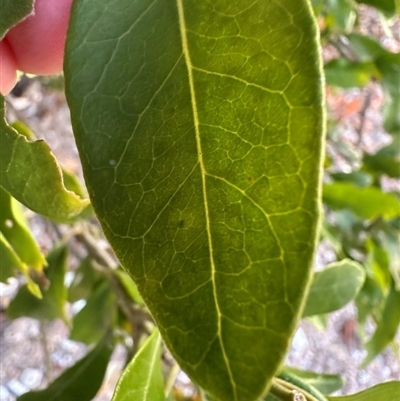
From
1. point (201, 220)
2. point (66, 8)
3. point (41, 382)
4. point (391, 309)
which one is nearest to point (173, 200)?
point (201, 220)

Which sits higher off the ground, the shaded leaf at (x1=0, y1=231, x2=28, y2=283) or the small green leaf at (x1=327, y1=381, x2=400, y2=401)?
the shaded leaf at (x1=0, y1=231, x2=28, y2=283)

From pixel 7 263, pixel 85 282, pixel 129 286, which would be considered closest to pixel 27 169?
pixel 7 263

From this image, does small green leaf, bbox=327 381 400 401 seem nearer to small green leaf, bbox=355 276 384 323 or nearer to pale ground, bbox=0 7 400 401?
small green leaf, bbox=355 276 384 323

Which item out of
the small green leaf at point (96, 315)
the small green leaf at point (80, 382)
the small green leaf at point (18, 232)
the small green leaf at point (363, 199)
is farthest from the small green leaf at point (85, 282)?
the small green leaf at point (363, 199)

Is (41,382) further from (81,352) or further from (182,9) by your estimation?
(182,9)

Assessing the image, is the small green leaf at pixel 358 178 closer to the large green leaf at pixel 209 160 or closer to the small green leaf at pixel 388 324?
the small green leaf at pixel 388 324

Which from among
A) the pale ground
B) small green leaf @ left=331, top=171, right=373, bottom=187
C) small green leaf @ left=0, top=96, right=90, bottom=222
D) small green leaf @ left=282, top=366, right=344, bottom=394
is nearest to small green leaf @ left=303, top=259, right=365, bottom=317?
small green leaf @ left=282, top=366, right=344, bottom=394
